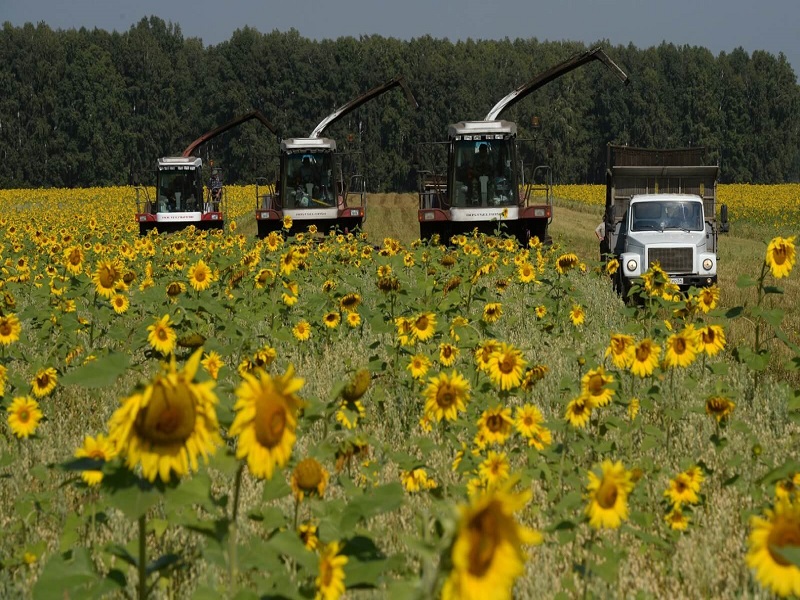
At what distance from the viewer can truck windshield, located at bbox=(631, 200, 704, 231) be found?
12547 millimetres

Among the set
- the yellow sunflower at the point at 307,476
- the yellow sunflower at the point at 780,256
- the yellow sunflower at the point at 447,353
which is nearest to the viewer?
the yellow sunflower at the point at 307,476

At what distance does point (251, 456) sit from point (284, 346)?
17.6 ft

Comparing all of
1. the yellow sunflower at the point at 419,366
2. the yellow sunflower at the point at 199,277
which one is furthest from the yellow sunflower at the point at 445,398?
the yellow sunflower at the point at 199,277

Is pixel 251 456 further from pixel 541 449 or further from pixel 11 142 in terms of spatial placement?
pixel 11 142

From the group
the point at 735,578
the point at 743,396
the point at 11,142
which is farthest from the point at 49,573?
the point at 11,142

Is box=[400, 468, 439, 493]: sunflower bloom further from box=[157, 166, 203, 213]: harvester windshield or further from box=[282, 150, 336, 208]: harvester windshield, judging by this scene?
box=[157, 166, 203, 213]: harvester windshield

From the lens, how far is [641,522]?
3.09 metres

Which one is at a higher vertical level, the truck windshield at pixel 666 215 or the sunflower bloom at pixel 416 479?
the truck windshield at pixel 666 215

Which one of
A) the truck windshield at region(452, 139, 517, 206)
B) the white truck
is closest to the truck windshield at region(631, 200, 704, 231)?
the white truck

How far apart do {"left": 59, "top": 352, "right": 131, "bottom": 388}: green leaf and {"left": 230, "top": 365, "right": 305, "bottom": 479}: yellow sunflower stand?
0.93 ft

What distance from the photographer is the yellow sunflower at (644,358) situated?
428 cm

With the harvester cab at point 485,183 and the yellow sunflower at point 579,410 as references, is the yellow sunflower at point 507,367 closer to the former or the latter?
the yellow sunflower at point 579,410

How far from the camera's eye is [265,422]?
1997 millimetres

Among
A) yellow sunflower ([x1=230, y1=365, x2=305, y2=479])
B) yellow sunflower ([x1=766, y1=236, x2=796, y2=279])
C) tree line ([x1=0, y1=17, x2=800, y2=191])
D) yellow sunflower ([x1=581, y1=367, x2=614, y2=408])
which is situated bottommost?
yellow sunflower ([x1=581, y1=367, x2=614, y2=408])
